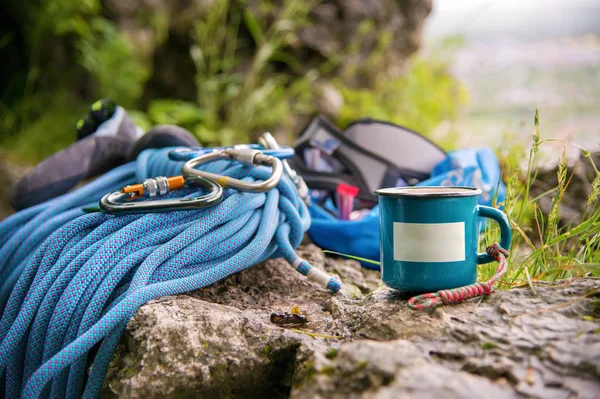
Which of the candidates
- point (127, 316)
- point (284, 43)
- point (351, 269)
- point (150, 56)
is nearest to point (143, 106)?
point (150, 56)

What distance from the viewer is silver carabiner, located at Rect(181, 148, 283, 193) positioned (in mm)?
1255

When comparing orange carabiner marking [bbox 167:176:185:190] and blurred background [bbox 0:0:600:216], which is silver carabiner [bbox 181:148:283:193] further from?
blurred background [bbox 0:0:600:216]

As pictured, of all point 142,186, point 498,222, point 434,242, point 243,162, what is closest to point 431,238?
point 434,242

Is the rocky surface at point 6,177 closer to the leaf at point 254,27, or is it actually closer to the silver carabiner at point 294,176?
the leaf at point 254,27

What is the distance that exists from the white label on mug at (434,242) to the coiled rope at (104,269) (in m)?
0.33

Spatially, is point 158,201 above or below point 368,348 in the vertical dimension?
above

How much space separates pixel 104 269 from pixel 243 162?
0.45 metres

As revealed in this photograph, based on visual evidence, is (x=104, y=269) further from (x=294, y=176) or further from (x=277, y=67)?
(x=277, y=67)

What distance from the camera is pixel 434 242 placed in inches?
37.8

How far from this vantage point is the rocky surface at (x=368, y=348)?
721 mm

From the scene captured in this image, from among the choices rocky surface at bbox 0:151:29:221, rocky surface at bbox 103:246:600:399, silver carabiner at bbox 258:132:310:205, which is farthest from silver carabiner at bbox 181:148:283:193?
rocky surface at bbox 0:151:29:221

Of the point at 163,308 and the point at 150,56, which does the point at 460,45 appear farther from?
the point at 163,308

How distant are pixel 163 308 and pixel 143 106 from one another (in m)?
3.46

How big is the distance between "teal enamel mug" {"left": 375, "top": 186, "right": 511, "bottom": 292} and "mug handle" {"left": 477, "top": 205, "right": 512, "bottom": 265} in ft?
0.11
